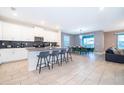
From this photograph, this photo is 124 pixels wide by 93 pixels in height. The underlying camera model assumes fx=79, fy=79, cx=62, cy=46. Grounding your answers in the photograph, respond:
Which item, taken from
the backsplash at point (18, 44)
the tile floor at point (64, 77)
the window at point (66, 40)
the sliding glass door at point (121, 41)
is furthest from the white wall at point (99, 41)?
the tile floor at point (64, 77)

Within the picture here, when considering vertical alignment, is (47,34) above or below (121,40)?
above

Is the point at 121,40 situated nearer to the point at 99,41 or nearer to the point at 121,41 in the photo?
the point at 121,41

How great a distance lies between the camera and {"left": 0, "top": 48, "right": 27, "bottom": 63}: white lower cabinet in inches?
176

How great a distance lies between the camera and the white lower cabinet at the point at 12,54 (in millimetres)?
4469

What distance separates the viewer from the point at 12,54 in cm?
484

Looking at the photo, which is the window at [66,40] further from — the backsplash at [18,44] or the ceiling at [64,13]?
the ceiling at [64,13]

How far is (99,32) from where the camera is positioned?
9.63m

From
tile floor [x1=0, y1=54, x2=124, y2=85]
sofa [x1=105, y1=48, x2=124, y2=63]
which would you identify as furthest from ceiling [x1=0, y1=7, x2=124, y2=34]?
tile floor [x1=0, y1=54, x2=124, y2=85]

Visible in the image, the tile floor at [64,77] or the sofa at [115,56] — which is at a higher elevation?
the sofa at [115,56]

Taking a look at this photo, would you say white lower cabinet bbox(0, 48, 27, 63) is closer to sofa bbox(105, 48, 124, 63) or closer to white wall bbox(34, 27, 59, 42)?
white wall bbox(34, 27, 59, 42)

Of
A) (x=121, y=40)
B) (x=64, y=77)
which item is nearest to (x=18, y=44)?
(x=64, y=77)
